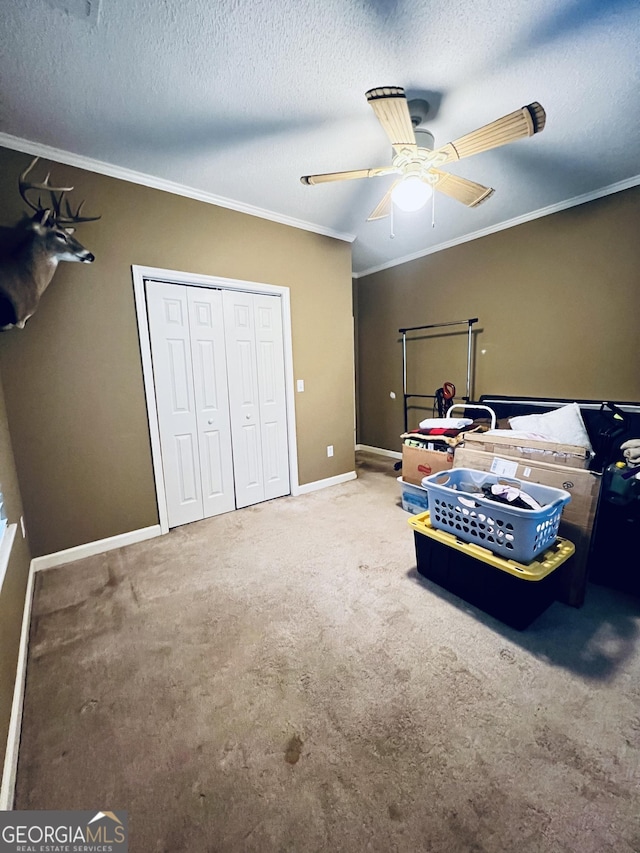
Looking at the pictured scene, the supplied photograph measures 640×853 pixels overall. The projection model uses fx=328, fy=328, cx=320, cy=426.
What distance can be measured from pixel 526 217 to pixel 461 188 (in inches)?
67.2

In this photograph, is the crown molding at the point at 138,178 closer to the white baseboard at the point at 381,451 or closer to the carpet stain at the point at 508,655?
the white baseboard at the point at 381,451

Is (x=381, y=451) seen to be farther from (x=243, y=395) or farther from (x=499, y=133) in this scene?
(x=499, y=133)

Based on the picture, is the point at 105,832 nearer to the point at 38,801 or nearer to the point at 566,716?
the point at 38,801

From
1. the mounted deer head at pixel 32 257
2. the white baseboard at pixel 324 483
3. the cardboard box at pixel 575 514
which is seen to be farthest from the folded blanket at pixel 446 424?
the mounted deer head at pixel 32 257

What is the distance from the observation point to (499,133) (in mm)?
1449

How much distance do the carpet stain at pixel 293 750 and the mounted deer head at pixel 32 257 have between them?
8.09 ft

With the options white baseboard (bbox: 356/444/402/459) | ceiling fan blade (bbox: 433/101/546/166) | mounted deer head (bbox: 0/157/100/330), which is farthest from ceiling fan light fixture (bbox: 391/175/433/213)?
white baseboard (bbox: 356/444/402/459)

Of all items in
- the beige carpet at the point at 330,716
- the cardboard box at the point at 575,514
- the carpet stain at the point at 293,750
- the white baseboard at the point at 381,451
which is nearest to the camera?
→ the beige carpet at the point at 330,716

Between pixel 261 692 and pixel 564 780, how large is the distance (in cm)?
105

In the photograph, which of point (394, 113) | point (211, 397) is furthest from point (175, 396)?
point (394, 113)

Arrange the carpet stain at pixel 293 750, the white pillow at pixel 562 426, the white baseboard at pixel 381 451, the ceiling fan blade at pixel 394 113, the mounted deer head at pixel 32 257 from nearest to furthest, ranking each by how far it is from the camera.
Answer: the carpet stain at pixel 293 750
the ceiling fan blade at pixel 394 113
the mounted deer head at pixel 32 257
the white pillow at pixel 562 426
the white baseboard at pixel 381 451

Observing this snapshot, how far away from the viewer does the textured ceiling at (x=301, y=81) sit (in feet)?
4.42

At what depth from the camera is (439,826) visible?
0.92 meters

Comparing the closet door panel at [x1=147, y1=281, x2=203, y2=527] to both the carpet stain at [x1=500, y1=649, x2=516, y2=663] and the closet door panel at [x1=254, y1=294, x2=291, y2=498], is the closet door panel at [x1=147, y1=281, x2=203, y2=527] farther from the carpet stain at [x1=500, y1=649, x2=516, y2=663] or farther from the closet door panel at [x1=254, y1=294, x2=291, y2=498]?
the carpet stain at [x1=500, y1=649, x2=516, y2=663]
